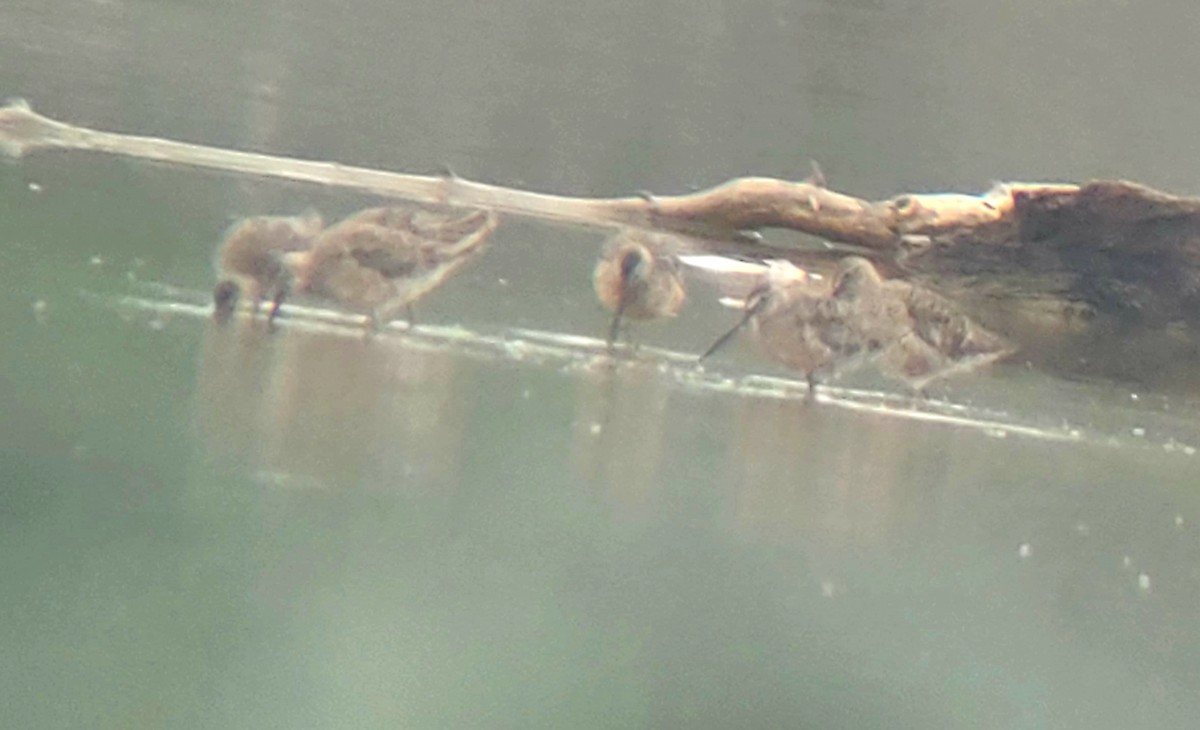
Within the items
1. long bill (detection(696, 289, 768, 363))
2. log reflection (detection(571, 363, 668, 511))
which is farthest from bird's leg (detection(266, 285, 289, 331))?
long bill (detection(696, 289, 768, 363))

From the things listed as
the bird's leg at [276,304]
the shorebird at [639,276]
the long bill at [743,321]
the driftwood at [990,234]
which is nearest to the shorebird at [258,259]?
the bird's leg at [276,304]

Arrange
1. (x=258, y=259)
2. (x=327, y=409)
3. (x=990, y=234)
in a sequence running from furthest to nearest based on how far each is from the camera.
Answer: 1. (x=258, y=259)
2. (x=990, y=234)
3. (x=327, y=409)

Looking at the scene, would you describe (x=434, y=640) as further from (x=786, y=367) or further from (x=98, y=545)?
(x=786, y=367)

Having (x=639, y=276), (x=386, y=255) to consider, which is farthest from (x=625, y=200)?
(x=386, y=255)

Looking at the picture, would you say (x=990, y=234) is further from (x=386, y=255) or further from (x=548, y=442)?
(x=386, y=255)

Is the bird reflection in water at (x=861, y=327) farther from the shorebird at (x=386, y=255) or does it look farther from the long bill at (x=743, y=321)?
the shorebird at (x=386, y=255)

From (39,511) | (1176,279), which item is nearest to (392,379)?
(39,511)

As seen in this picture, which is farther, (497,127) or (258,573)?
(497,127)
